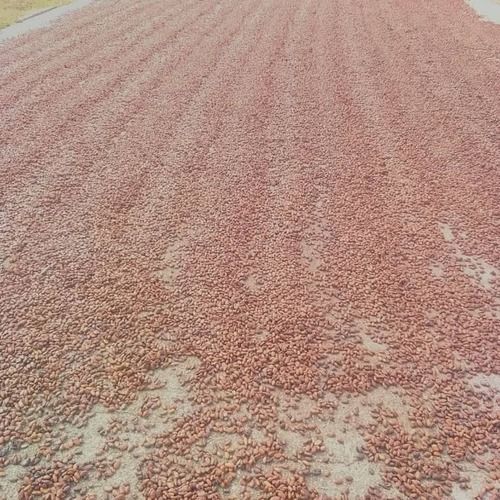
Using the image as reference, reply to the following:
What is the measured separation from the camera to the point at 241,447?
12.9 ft

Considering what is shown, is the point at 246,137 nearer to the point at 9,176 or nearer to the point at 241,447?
the point at 9,176

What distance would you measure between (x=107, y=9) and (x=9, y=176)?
481 inches

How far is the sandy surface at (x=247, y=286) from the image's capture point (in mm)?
3910

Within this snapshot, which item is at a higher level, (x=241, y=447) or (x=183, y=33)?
(x=183, y=33)

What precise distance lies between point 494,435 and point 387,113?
7479mm

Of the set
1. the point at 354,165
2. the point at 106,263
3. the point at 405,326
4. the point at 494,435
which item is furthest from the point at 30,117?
the point at 494,435

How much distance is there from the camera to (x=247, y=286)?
5.61 metres

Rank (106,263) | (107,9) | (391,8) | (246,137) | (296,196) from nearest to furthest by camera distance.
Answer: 1. (106,263)
2. (296,196)
3. (246,137)
4. (107,9)
5. (391,8)

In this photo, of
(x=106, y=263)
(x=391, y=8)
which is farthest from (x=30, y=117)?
(x=391, y=8)

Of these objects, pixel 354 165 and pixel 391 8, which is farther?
pixel 391 8

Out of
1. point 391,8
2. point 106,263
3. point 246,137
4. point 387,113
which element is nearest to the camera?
point 106,263

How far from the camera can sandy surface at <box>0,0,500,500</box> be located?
3.91 metres

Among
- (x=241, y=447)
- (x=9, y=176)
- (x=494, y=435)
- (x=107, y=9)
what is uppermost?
(x=107, y=9)

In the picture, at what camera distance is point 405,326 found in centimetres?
514
